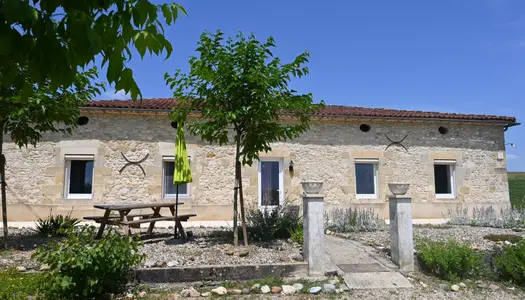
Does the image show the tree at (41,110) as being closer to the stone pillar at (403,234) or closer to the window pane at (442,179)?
the stone pillar at (403,234)

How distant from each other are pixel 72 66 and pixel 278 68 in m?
4.11

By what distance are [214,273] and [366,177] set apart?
736 cm

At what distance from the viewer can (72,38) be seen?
1516 mm

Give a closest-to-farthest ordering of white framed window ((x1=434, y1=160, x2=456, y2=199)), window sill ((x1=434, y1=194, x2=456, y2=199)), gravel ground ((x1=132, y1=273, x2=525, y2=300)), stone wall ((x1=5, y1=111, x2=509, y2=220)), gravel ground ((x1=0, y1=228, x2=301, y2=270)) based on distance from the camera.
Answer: gravel ground ((x1=132, y1=273, x2=525, y2=300)) → gravel ground ((x1=0, y1=228, x2=301, y2=270)) → stone wall ((x1=5, y1=111, x2=509, y2=220)) → window sill ((x1=434, y1=194, x2=456, y2=199)) → white framed window ((x1=434, y1=160, x2=456, y2=199))

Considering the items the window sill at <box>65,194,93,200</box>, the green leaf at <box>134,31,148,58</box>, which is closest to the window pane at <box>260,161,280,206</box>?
the window sill at <box>65,194,93,200</box>

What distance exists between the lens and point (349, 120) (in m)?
10.6

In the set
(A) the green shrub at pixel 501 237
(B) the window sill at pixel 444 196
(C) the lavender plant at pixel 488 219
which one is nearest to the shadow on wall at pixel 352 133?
(B) the window sill at pixel 444 196

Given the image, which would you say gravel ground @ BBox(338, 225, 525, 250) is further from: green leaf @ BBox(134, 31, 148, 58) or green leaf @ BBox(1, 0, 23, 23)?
green leaf @ BBox(1, 0, 23, 23)

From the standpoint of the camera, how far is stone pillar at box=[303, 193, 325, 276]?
4.64 meters

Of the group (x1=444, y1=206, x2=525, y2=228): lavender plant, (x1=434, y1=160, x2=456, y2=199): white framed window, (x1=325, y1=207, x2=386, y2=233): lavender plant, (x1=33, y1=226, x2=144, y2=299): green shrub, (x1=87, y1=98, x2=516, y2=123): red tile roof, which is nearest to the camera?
(x1=33, y1=226, x2=144, y2=299): green shrub

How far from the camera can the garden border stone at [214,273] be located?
4.35 metres

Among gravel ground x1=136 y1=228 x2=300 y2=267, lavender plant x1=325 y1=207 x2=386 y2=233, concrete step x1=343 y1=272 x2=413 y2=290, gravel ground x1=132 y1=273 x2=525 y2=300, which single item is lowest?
gravel ground x1=132 y1=273 x2=525 y2=300

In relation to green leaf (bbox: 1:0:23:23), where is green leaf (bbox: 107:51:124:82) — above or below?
below

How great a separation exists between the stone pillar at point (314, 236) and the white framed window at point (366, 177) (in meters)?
6.17
